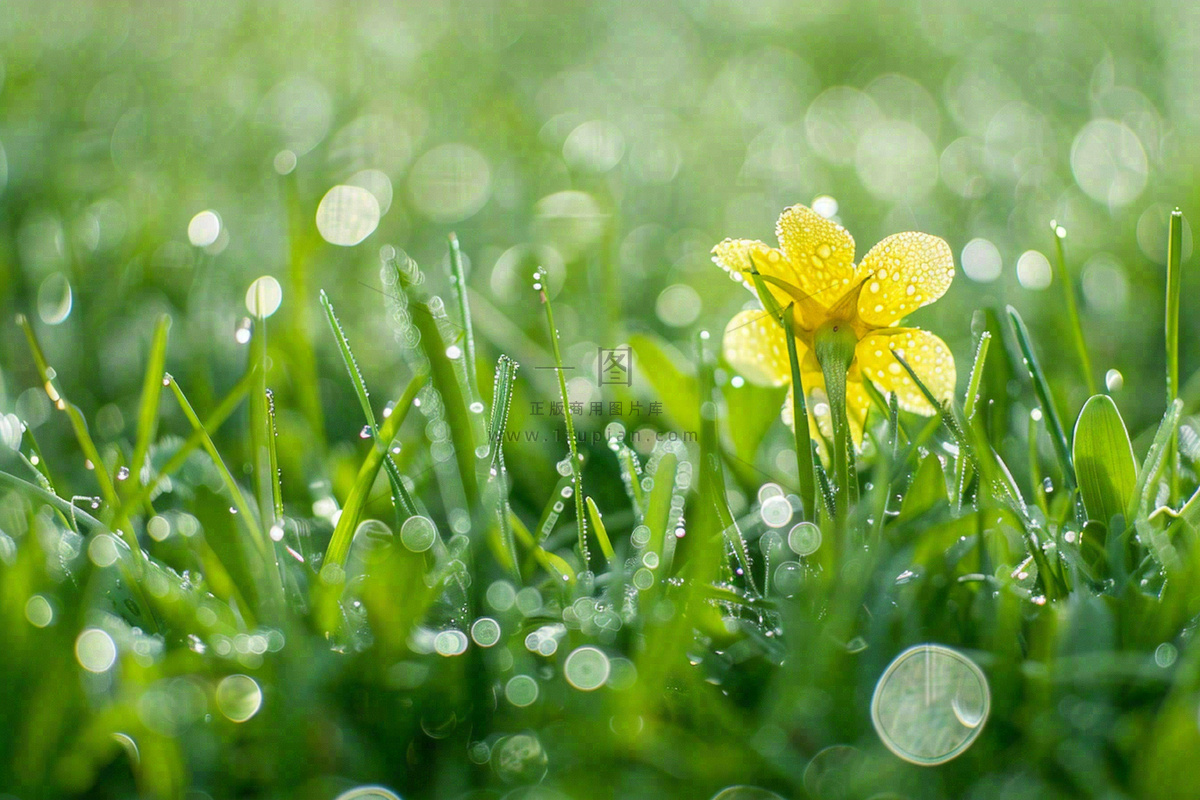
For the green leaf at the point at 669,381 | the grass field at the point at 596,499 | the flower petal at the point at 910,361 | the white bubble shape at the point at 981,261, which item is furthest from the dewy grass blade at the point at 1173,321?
the white bubble shape at the point at 981,261

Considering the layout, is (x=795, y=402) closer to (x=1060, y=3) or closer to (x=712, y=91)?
(x=712, y=91)

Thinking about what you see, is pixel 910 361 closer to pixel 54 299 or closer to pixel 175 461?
pixel 175 461

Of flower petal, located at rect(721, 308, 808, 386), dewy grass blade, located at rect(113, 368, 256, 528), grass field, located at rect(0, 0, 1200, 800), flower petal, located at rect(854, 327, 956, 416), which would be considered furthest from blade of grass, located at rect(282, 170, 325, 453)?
flower petal, located at rect(854, 327, 956, 416)

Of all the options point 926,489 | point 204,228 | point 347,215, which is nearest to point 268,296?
point 204,228

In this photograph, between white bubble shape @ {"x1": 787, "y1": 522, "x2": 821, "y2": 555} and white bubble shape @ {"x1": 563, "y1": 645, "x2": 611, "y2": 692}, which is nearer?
white bubble shape @ {"x1": 563, "y1": 645, "x2": 611, "y2": 692}

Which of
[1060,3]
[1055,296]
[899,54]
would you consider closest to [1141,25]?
[1060,3]

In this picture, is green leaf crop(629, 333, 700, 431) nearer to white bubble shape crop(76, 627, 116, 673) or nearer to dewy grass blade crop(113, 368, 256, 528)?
dewy grass blade crop(113, 368, 256, 528)

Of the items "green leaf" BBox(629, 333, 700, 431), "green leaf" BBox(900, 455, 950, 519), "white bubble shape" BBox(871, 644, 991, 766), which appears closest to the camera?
"white bubble shape" BBox(871, 644, 991, 766)

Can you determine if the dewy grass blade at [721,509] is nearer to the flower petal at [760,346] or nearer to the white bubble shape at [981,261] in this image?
the flower petal at [760,346]

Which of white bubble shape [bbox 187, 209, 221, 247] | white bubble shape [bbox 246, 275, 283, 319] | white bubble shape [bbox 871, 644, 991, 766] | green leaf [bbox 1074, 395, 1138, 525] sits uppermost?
white bubble shape [bbox 187, 209, 221, 247]
